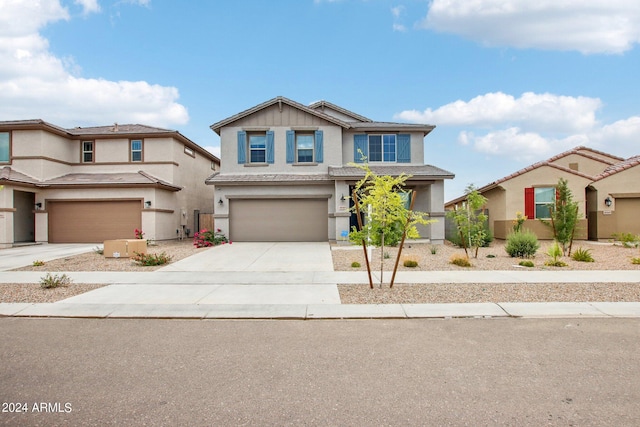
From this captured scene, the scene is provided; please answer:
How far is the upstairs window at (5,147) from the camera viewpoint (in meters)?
20.0

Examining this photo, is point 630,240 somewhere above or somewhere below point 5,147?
below

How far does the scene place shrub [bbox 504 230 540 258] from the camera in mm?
13625

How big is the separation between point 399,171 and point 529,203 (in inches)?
307

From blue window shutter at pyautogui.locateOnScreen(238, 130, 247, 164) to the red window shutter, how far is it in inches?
612

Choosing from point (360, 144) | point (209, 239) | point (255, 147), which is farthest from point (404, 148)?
point (209, 239)

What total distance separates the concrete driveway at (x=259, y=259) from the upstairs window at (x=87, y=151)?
10610 mm

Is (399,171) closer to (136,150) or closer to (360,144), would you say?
(360,144)

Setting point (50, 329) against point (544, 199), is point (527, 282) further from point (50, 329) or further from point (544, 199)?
point (544, 199)

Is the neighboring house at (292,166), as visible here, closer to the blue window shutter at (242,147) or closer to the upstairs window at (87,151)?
the blue window shutter at (242,147)

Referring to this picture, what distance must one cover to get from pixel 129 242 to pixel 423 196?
45.6ft

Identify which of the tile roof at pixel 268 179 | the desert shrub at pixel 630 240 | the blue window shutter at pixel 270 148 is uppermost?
the blue window shutter at pixel 270 148

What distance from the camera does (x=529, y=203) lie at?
20766mm

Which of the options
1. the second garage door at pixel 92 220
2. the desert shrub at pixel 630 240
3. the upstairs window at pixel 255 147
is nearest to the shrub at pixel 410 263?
the upstairs window at pixel 255 147

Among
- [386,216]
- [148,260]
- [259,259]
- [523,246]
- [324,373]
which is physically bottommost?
[324,373]
